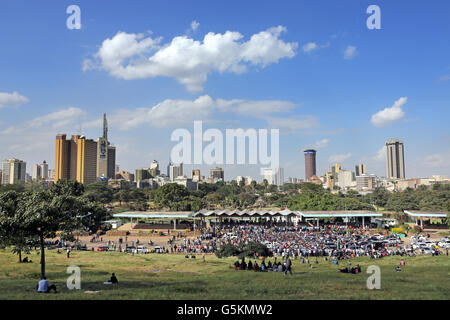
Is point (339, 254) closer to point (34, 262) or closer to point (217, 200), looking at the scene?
point (34, 262)

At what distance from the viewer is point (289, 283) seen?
20047mm

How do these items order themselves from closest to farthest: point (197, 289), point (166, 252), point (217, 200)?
point (197, 289)
point (166, 252)
point (217, 200)

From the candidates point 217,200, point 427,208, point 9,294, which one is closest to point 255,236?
point 9,294

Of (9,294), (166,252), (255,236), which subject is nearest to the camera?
(9,294)

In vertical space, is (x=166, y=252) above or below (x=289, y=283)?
below

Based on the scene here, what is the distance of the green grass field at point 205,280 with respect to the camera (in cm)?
1575

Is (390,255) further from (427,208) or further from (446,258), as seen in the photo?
(427,208)

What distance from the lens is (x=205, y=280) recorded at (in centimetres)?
2294

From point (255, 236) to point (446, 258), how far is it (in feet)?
86.4

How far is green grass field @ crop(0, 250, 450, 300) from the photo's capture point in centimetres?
1575

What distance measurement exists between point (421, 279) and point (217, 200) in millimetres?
135443

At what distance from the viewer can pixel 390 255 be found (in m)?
40.0

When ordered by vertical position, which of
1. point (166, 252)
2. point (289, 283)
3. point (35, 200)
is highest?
point (35, 200)

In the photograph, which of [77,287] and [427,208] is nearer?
[77,287]
